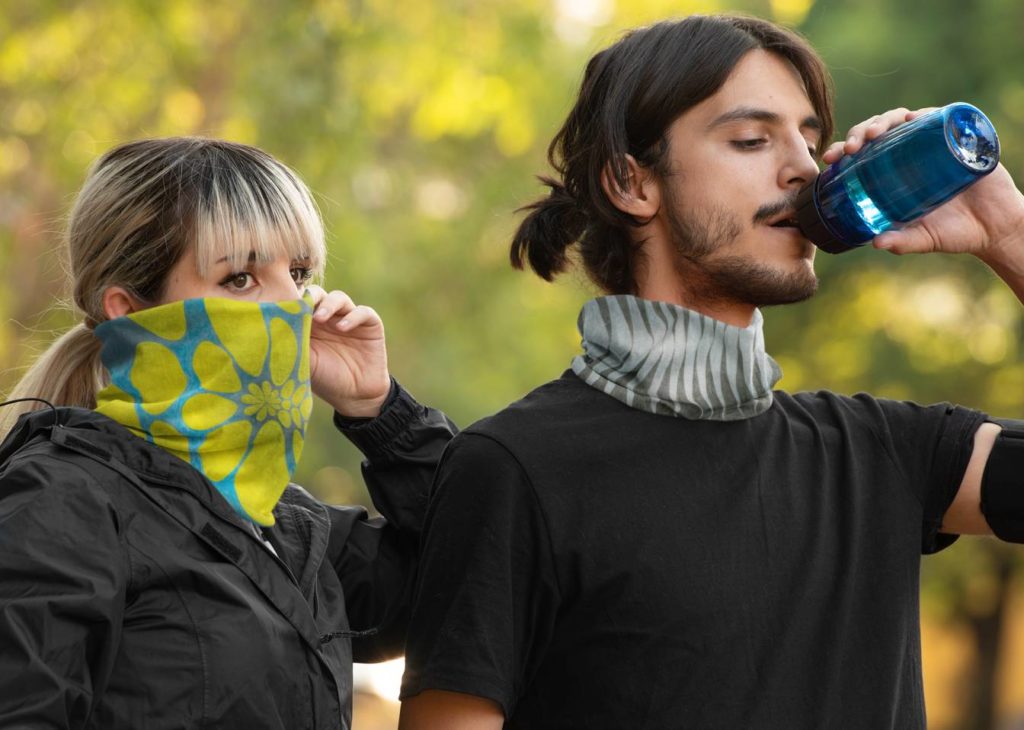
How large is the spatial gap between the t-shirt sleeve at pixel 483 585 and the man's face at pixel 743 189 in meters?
0.62

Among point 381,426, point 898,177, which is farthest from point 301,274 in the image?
point 898,177

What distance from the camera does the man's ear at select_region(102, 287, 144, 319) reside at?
281 cm

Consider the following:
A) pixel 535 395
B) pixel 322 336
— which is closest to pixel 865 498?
pixel 535 395

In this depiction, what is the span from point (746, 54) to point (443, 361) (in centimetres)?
941

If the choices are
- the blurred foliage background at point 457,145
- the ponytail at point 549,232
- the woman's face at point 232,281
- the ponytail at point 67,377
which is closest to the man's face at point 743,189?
the ponytail at point 549,232

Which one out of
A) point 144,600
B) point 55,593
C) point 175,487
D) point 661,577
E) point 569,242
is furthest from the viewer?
point 569,242

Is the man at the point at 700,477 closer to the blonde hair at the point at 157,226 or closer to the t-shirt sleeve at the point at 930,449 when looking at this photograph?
the t-shirt sleeve at the point at 930,449

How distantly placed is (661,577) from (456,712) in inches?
17.7

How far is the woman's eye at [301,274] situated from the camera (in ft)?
9.71

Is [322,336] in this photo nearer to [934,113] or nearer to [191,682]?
[191,682]

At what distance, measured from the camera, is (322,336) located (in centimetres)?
325

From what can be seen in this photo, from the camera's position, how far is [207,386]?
2740 millimetres

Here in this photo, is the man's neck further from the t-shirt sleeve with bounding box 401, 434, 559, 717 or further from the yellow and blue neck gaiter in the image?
the yellow and blue neck gaiter

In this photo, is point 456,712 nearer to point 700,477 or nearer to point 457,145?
point 700,477
